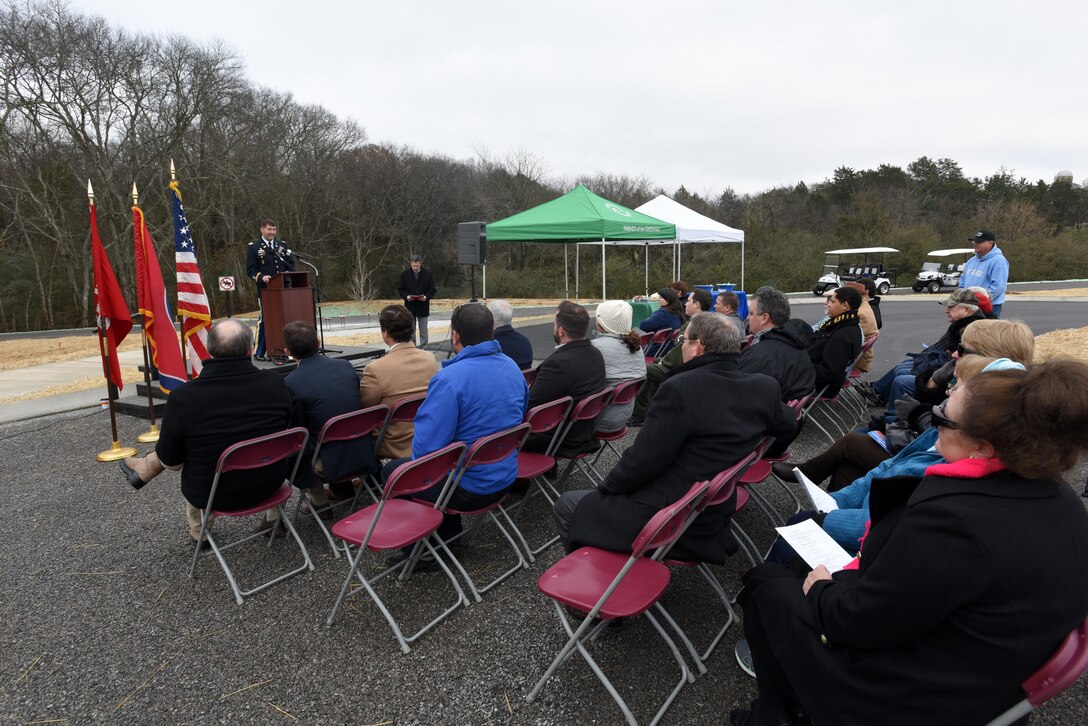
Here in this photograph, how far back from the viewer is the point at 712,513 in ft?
7.99

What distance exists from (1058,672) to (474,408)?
2.32m

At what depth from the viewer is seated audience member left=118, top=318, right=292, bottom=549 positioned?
2.91 meters

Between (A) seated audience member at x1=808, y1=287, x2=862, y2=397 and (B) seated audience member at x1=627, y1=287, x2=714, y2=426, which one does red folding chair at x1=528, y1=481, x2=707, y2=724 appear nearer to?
(B) seated audience member at x1=627, y1=287, x2=714, y2=426

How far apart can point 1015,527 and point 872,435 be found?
249 cm

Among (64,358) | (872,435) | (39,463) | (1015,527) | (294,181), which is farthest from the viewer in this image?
(294,181)

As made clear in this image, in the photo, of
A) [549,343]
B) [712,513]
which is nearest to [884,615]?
[712,513]

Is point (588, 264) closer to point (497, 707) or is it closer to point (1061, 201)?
point (497, 707)

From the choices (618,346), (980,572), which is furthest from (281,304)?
(980,572)

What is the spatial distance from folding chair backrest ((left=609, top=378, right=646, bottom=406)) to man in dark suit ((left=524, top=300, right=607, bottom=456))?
145mm

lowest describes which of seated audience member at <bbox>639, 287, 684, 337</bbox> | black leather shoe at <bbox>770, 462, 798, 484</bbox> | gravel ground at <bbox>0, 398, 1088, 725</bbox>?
gravel ground at <bbox>0, 398, 1088, 725</bbox>

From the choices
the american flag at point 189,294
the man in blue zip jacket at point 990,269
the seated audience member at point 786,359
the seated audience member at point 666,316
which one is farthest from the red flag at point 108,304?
the man in blue zip jacket at point 990,269

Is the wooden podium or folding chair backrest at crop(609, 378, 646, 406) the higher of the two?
the wooden podium

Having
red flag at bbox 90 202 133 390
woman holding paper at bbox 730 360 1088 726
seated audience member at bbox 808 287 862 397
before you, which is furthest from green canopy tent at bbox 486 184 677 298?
woman holding paper at bbox 730 360 1088 726

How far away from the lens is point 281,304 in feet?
25.8
